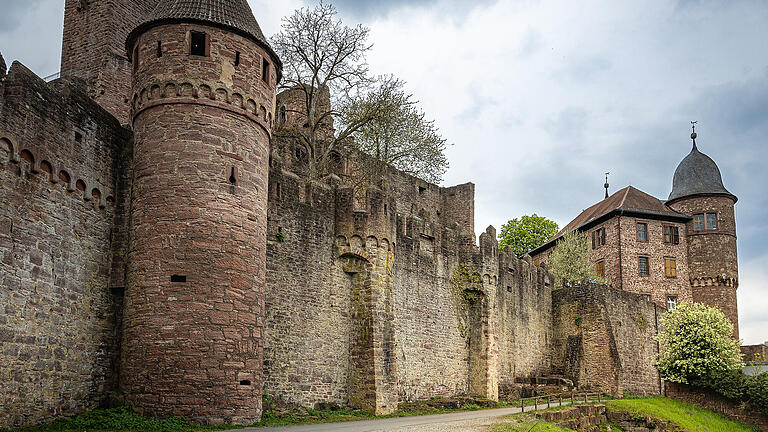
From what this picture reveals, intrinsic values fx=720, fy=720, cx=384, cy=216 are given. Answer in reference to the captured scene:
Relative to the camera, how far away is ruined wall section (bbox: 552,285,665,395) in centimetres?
4094

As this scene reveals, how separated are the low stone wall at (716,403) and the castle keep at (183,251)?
71.1ft

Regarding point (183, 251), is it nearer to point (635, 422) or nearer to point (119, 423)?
point (119, 423)

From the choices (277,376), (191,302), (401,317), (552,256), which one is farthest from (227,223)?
(552,256)

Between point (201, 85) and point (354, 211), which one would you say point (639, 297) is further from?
point (201, 85)

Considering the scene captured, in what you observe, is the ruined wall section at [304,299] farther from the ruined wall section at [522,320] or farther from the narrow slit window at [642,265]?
the narrow slit window at [642,265]

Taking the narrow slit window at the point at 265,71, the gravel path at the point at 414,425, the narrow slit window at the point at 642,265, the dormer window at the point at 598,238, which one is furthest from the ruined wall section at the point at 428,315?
the dormer window at the point at 598,238

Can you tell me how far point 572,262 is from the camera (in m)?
55.9

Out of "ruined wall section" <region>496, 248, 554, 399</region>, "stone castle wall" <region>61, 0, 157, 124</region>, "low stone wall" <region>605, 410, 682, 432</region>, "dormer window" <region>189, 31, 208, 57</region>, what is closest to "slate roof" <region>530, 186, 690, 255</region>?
"ruined wall section" <region>496, 248, 554, 399</region>

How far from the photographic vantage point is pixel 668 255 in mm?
58219

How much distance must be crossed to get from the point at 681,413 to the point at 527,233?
32.7 metres

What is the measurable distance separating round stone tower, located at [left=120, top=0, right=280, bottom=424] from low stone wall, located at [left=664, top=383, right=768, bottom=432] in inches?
1220

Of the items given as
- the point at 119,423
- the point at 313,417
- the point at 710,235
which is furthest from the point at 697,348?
the point at 119,423

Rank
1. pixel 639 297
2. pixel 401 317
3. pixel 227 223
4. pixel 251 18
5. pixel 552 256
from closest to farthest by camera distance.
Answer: pixel 227 223, pixel 251 18, pixel 401 317, pixel 639 297, pixel 552 256

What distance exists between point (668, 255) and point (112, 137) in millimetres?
49056
